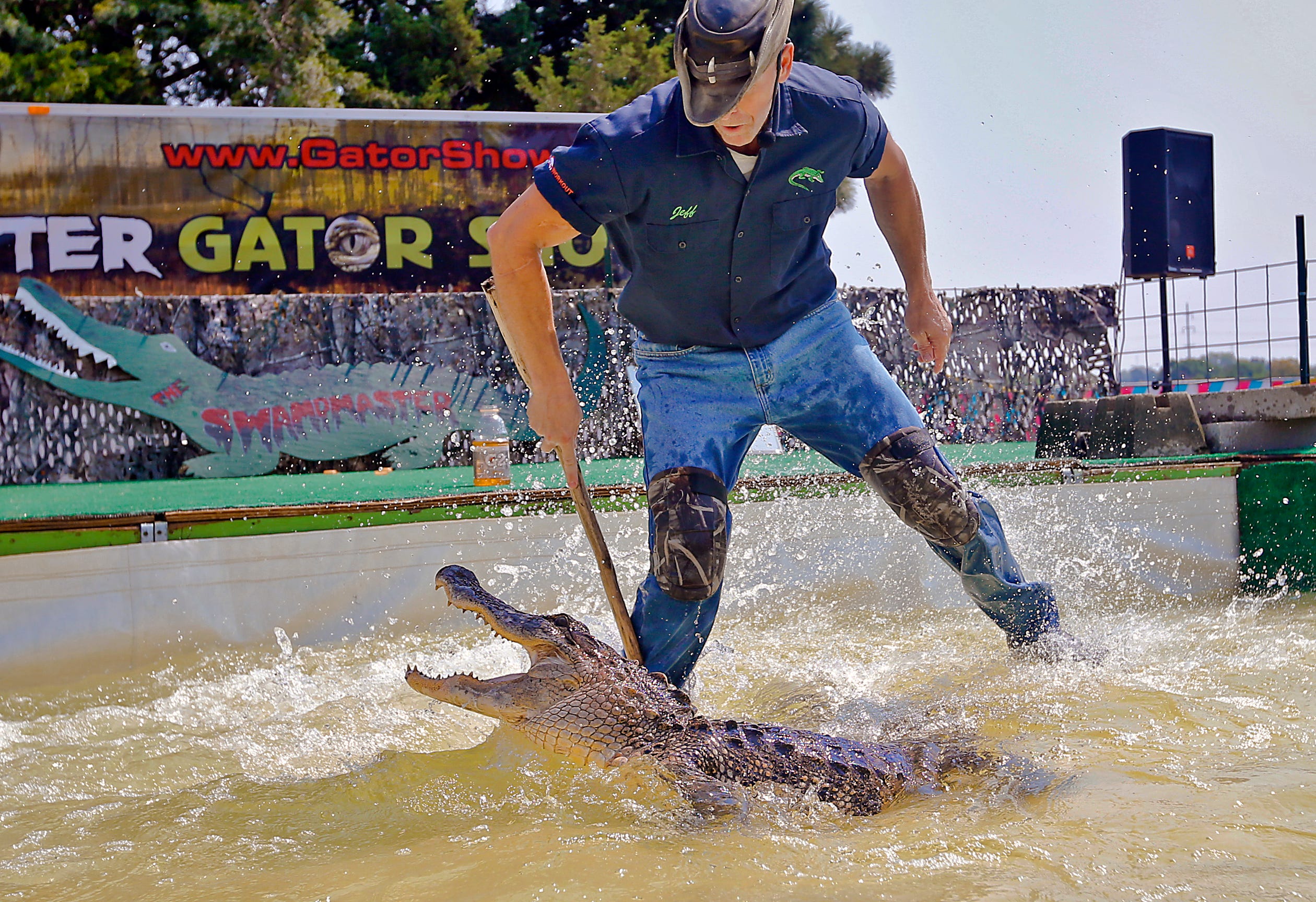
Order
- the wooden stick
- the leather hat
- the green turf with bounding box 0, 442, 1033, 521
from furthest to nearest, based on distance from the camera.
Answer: the green turf with bounding box 0, 442, 1033, 521
the wooden stick
the leather hat

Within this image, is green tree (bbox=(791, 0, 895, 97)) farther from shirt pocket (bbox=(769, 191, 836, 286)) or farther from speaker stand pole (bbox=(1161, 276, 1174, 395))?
shirt pocket (bbox=(769, 191, 836, 286))

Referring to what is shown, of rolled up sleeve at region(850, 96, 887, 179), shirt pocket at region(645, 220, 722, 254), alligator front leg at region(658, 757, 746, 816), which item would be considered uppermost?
rolled up sleeve at region(850, 96, 887, 179)

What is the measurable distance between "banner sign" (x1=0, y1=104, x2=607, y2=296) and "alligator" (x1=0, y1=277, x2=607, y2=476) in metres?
1.39

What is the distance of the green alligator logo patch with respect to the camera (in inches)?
91.8

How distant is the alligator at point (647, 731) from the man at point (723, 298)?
34cm

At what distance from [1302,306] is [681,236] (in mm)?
8876

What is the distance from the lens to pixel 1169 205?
381 inches

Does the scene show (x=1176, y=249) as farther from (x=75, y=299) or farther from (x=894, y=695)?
(x=75, y=299)

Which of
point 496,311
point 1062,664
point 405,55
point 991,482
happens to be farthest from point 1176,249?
point 405,55

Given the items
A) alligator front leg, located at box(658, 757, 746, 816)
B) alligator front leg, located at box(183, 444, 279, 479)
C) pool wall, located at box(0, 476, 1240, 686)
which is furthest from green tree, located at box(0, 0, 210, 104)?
alligator front leg, located at box(658, 757, 746, 816)

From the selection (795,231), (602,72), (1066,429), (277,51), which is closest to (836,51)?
(602,72)

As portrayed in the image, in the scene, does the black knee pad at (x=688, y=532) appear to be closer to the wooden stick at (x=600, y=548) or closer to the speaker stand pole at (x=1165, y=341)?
the wooden stick at (x=600, y=548)

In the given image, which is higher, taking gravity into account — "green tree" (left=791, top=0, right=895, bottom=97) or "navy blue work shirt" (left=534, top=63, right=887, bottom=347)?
→ "green tree" (left=791, top=0, right=895, bottom=97)

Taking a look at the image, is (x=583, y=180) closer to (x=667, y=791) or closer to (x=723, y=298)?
(x=723, y=298)
